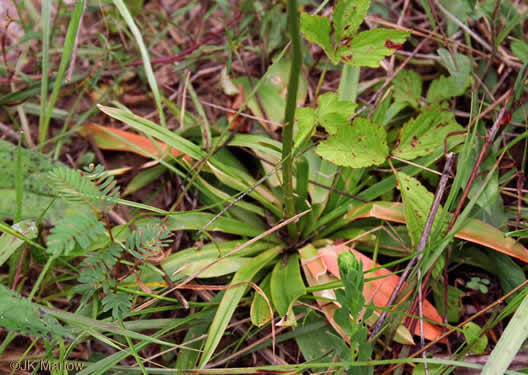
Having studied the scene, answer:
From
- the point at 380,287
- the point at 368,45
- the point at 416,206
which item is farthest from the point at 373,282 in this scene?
the point at 368,45

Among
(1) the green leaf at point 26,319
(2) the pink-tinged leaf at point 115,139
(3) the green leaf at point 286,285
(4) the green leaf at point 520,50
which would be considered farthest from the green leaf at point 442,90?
(1) the green leaf at point 26,319

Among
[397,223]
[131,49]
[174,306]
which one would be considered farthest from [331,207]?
[131,49]

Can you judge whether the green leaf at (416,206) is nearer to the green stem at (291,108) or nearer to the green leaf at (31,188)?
the green stem at (291,108)

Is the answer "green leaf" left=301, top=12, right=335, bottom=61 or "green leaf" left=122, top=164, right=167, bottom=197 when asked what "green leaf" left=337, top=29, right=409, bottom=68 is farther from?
"green leaf" left=122, top=164, right=167, bottom=197

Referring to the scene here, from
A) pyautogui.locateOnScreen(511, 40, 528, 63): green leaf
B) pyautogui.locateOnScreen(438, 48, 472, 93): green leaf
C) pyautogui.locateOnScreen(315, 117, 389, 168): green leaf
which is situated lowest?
pyautogui.locateOnScreen(315, 117, 389, 168): green leaf

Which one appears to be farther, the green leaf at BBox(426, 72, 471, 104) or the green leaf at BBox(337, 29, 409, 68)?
the green leaf at BBox(426, 72, 471, 104)

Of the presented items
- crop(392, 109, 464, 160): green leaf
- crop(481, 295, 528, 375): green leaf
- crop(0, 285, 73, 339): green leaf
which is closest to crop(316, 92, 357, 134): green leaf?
crop(392, 109, 464, 160): green leaf

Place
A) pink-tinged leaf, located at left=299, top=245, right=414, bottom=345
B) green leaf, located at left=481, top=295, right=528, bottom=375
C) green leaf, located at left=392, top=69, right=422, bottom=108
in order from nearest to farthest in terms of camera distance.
Result: green leaf, located at left=481, top=295, right=528, bottom=375 < pink-tinged leaf, located at left=299, top=245, right=414, bottom=345 < green leaf, located at left=392, top=69, right=422, bottom=108

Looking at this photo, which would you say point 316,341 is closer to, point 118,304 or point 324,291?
point 324,291
